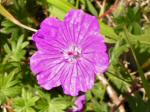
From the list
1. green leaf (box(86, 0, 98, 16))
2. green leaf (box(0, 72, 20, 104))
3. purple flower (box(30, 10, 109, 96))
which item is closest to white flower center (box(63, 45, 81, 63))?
purple flower (box(30, 10, 109, 96))

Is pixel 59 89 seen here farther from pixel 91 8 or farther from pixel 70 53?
pixel 91 8

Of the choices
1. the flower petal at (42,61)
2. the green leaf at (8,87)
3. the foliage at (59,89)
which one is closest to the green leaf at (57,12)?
the foliage at (59,89)

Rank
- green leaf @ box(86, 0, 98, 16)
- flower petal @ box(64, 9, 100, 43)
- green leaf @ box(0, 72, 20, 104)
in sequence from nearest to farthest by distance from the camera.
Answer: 1. flower petal @ box(64, 9, 100, 43)
2. green leaf @ box(0, 72, 20, 104)
3. green leaf @ box(86, 0, 98, 16)

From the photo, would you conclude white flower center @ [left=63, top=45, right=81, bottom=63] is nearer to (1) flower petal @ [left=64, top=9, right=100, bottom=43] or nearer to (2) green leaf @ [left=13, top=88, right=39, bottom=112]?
(1) flower petal @ [left=64, top=9, right=100, bottom=43]

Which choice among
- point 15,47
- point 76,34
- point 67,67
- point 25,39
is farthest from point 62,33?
point 25,39

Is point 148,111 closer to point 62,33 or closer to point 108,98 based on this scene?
point 108,98

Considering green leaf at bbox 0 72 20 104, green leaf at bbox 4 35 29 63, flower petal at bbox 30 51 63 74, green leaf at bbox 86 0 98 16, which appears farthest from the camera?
green leaf at bbox 86 0 98 16

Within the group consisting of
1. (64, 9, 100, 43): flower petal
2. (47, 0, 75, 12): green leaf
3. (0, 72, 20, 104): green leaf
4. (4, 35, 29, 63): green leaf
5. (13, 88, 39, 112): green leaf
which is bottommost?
Answer: (13, 88, 39, 112): green leaf
